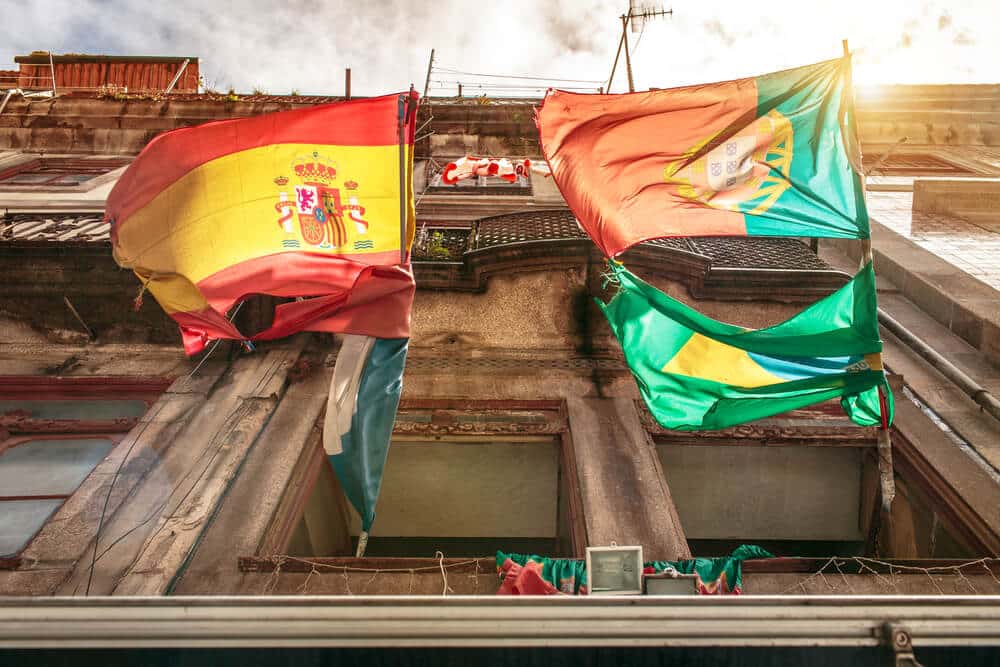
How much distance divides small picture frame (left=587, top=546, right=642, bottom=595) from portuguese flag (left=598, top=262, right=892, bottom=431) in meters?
1.62

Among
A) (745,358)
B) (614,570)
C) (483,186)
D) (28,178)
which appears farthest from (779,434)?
(28,178)

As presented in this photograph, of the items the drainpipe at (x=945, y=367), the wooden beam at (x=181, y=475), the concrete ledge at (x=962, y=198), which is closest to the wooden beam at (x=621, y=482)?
the wooden beam at (x=181, y=475)

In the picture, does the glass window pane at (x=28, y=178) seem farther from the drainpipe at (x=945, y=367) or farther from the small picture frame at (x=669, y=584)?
the drainpipe at (x=945, y=367)

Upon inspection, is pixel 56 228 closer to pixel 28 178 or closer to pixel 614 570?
pixel 28 178

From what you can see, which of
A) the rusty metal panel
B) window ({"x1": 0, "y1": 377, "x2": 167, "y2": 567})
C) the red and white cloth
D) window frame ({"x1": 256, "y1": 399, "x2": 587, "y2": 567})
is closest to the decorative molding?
window frame ({"x1": 256, "y1": 399, "x2": 587, "y2": 567})

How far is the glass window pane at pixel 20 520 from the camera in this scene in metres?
6.97

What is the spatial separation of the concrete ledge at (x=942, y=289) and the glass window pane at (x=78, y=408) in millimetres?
13989

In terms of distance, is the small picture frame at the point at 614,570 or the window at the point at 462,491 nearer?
the small picture frame at the point at 614,570

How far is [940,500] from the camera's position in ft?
23.5

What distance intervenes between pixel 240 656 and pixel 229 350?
21.8 ft

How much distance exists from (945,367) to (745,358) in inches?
195

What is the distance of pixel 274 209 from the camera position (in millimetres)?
6887

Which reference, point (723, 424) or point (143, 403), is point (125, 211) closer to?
point (143, 403)

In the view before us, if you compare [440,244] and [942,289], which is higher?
[440,244]
